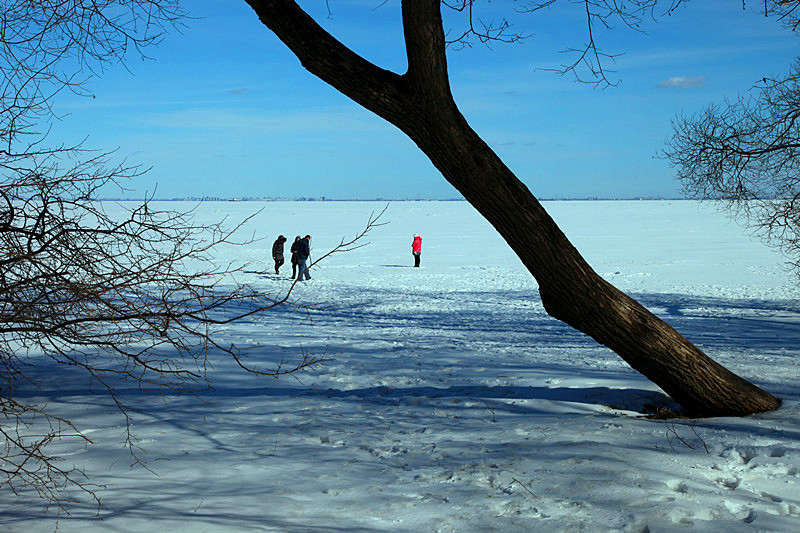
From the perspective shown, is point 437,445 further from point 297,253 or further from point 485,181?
point 297,253

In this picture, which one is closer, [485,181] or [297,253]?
[485,181]

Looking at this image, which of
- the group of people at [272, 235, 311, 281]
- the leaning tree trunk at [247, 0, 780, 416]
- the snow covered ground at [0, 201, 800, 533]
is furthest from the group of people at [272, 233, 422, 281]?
the leaning tree trunk at [247, 0, 780, 416]

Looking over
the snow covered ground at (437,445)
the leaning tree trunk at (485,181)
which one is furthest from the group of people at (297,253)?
the leaning tree trunk at (485,181)

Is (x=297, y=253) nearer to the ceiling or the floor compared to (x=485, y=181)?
nearer to the floor

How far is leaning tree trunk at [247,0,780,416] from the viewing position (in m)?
4.91

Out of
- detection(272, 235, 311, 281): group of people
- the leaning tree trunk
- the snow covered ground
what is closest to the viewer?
the snow covered ground

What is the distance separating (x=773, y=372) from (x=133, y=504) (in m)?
8.01

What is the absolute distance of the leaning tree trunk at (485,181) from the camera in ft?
16.1

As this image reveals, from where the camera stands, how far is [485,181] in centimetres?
507

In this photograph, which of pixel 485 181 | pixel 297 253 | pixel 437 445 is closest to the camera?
pixel 485 181

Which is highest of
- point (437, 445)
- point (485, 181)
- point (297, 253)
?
point (485, 181)

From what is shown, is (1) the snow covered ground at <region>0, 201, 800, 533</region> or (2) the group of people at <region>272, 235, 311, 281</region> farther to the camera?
(2) the group of people at <region>272, 235, 311, 281</region>

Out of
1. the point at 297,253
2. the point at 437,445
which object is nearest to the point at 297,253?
the point at 297,253

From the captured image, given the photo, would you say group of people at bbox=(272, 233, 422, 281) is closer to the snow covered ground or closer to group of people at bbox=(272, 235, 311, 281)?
group of people at bbox=(272, 235, 311, 281)
